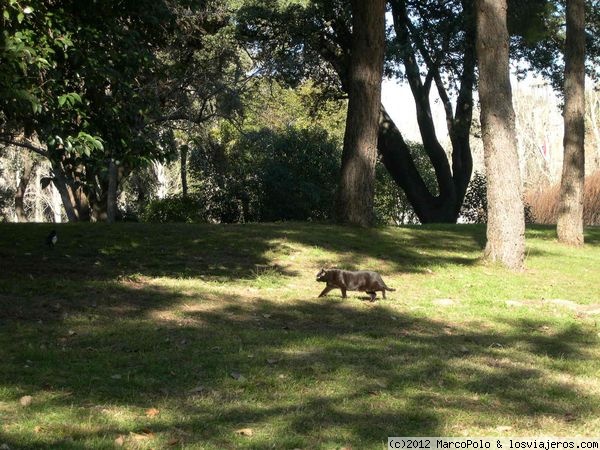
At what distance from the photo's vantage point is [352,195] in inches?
743

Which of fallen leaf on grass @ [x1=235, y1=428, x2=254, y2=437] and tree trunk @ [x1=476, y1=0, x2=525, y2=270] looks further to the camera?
tree trunk @ [x1=476, y1=0, x2=525, y2=270]

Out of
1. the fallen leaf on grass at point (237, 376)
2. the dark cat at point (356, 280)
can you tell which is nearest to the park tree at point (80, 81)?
the dark cat at point (356, 280)

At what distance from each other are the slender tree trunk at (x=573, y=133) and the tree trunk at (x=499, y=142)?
497 cm

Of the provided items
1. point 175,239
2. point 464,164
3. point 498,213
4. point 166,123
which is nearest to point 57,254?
point 175,239

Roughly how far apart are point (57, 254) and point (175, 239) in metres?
2.70

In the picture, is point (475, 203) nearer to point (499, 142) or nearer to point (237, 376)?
point (499, 142)

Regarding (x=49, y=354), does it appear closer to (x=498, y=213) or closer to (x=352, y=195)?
(x=498, y=213)

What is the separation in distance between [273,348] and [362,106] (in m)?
11.1

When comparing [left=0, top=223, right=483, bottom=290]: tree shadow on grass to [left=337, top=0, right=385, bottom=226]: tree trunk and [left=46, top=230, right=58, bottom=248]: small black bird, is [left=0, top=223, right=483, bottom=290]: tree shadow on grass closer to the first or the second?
[left=46, top=230, right=58, bottom=248]: small black bird

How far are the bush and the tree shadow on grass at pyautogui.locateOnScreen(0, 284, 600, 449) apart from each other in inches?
606

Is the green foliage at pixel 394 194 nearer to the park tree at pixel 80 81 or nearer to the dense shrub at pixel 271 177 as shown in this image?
the dense shrub at pixel 271 177

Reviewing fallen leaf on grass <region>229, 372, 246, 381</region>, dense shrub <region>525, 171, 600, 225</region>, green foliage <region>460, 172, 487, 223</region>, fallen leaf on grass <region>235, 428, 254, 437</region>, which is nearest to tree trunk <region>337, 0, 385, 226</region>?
fallen leaf on grass <region>229, 372, 246, 381</region>

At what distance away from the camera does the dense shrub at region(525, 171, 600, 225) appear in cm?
2980

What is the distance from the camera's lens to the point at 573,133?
20.3 m
